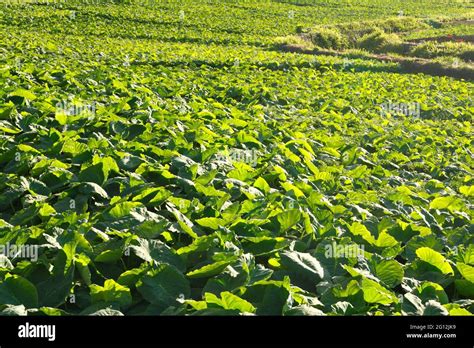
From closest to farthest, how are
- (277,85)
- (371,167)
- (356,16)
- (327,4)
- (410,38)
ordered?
(371,167) < (277,85) < (410,38) < (356,16) < (327,4)

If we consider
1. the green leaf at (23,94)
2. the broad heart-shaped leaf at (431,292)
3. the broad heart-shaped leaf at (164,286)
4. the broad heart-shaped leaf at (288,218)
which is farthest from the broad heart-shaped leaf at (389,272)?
the green leaf at (23,94)

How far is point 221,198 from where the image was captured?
4.05 m

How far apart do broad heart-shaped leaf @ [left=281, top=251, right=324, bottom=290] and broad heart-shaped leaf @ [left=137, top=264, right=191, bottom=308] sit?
0.67 metres

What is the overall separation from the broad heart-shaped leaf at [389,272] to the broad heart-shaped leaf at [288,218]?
0.67 m

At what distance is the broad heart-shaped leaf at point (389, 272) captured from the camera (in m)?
3.29

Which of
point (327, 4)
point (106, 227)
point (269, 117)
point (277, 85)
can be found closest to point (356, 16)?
point (327, 4)

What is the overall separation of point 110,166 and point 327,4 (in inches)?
1812

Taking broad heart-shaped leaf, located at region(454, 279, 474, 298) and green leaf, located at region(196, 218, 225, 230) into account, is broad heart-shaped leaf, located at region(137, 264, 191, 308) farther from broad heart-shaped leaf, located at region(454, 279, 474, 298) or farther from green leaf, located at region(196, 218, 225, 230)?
broad heart-shaped leaf, located at region(454, 279, 474, 298)

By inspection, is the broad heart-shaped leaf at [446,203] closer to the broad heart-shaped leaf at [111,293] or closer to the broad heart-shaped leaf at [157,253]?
the broad heart-shaped leaf at [157,253]

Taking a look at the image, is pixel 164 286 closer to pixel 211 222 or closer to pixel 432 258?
pixel 211 222

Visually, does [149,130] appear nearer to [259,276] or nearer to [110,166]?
[110,166]

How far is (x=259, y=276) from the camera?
10.1 feet

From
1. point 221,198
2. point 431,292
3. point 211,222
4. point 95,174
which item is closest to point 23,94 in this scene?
point 95,174

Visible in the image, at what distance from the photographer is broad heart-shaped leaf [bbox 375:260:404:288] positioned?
10.8ft
